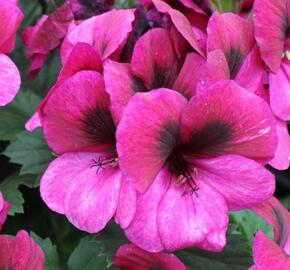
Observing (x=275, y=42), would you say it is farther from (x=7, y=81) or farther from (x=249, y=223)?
(x=249, y=223)

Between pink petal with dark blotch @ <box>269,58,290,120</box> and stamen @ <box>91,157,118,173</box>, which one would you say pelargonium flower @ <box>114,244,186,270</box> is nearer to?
stamen @ <box>91,157,118,173</box>

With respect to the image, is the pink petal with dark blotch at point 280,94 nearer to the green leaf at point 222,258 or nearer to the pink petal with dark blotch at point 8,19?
the green leaf at point 222,258

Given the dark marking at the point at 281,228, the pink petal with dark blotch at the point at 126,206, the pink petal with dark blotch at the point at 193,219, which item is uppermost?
the pink petal with dark blotch at the point at 126,206

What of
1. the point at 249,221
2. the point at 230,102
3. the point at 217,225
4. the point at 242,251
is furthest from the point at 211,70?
the point at 249,221

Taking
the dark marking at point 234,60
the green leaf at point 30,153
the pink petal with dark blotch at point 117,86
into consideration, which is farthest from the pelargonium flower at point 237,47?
the green leaf at point 30,153

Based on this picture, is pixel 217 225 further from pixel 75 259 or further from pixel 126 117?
pixel 75 259
